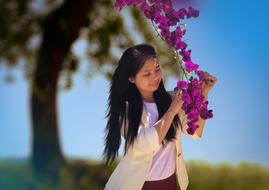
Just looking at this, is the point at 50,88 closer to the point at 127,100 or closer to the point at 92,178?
the point at 92,178

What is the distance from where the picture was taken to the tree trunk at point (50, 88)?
5078 millimetres

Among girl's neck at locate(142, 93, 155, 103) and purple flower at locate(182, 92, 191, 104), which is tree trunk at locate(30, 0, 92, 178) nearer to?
girl's neck at locate(142, 93, 155, 103)

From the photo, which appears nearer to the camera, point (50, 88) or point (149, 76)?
point (149, 76)

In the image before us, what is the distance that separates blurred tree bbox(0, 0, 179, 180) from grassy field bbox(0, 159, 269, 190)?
0.11 m

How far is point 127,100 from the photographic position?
2369 millimetres

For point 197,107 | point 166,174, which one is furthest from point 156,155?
point 197,107

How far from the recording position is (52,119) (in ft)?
16.8

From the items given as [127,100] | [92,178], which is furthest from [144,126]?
[92,178]

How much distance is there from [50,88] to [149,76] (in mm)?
2870

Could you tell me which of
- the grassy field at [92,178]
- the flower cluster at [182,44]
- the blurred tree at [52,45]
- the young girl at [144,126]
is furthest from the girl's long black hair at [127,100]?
the blurred tree at [52,45]

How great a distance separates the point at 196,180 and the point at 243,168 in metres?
0.60

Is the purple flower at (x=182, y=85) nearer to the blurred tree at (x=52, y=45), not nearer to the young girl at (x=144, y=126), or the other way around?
the young girl at (x=144, y=126)

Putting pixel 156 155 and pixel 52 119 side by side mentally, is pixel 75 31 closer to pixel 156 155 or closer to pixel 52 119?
pixel 52 119

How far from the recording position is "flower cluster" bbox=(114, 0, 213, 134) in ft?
7.30
